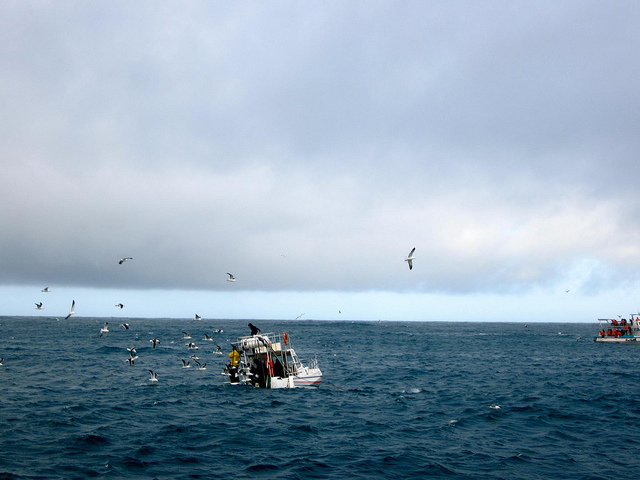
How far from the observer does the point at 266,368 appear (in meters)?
38.1

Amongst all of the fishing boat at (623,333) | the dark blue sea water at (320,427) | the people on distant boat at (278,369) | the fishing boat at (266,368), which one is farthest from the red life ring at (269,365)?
the fishing boat at (623,333)

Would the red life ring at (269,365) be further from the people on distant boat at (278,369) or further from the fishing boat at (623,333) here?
the fishing boat at (623,333)

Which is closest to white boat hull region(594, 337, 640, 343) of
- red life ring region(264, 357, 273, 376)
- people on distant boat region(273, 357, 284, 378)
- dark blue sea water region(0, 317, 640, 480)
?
dark blue sea water region(0, 317, 640, 480)

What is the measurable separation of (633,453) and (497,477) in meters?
7.76

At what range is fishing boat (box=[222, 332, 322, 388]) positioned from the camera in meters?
37.2

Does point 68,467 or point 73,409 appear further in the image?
point 73,409

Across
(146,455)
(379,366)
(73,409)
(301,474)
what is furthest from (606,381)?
(73,409)

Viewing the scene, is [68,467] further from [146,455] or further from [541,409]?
[541,409]

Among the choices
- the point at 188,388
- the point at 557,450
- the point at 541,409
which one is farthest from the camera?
the point at 188,388

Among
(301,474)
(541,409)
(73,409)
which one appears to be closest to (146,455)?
(301,474)

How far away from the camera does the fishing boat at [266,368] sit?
3716 cm

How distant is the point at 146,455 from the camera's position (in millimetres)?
19438

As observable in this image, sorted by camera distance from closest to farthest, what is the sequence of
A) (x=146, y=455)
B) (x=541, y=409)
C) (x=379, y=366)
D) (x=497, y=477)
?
(x=497, y=477) → (x=146, y=455) → (x=541, y=409) → (x=379, y=366)

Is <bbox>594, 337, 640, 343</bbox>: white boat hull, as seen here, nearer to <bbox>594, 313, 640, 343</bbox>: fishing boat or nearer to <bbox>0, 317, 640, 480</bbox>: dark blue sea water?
<bbox>594, 313, 640, 343</bbox>: fishing boat
